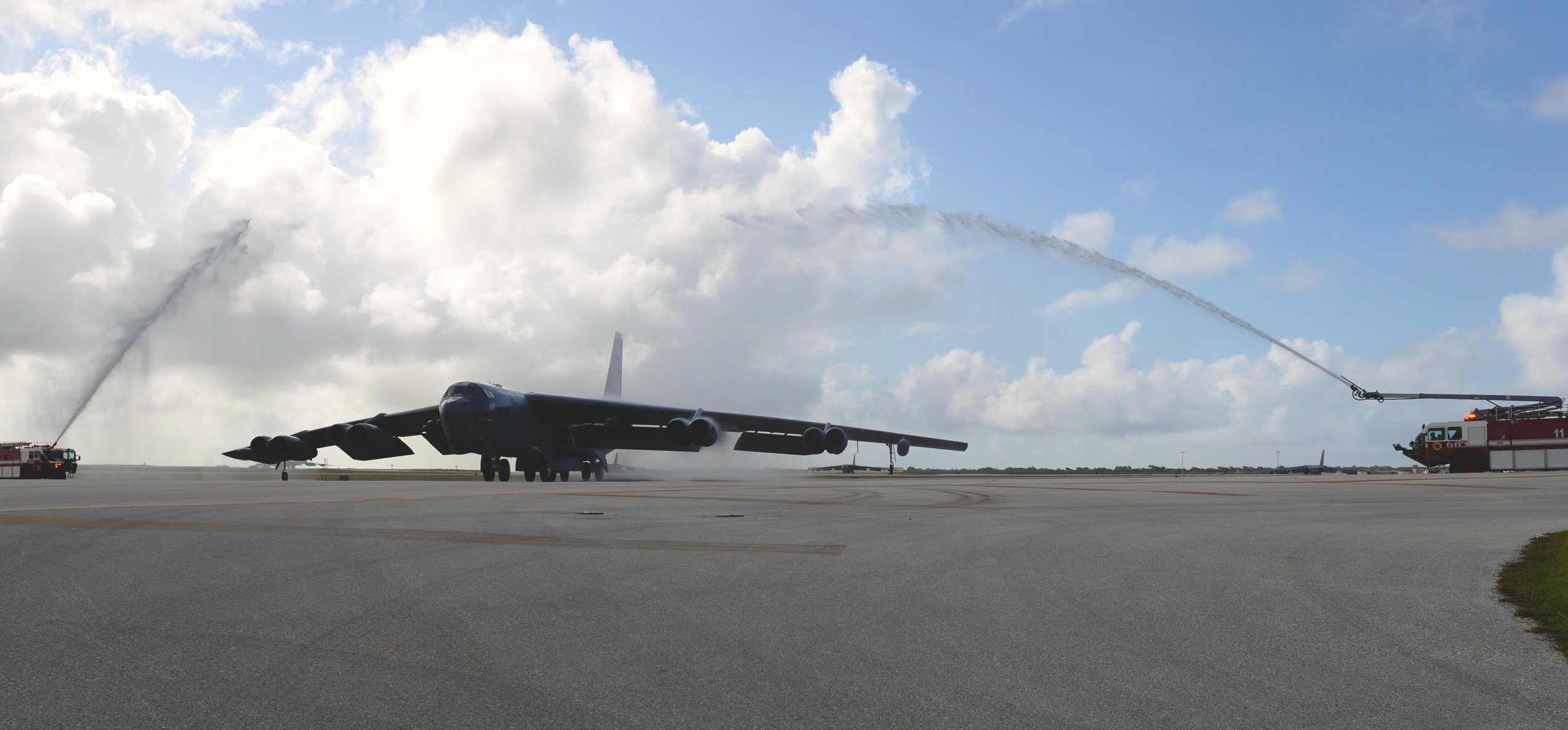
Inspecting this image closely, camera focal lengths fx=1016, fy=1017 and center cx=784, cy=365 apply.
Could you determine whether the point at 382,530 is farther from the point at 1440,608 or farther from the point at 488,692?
the point at 1440,608

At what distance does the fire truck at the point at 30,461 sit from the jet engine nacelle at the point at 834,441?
43589 mm

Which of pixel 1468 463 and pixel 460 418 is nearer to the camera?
pixel 460 418

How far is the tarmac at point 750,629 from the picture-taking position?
4.94 meters

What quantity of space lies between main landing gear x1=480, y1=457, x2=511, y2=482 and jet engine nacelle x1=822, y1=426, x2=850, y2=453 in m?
13.9

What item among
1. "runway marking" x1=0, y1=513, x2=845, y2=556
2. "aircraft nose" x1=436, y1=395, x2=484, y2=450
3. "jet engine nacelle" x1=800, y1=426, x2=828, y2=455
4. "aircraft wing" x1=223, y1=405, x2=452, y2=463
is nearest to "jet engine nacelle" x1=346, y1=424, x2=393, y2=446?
"aircraft wing" x1=223, y1=405, x2=452, y2=463

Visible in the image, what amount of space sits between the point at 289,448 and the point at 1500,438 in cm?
6082

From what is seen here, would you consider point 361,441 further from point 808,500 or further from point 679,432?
point 808,500

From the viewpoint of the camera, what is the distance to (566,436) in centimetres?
4672

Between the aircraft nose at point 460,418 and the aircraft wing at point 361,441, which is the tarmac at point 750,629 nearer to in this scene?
the aircraft nose at point 460,418

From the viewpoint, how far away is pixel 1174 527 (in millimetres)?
15609

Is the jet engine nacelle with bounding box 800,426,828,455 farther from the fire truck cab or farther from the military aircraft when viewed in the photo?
the fire truck cab

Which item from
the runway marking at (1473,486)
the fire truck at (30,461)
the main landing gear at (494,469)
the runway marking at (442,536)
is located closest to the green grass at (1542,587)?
the runway marking at (442,536)

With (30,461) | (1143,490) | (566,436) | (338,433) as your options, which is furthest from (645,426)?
(30,461)

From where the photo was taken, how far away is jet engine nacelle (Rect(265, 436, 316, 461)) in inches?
1806
